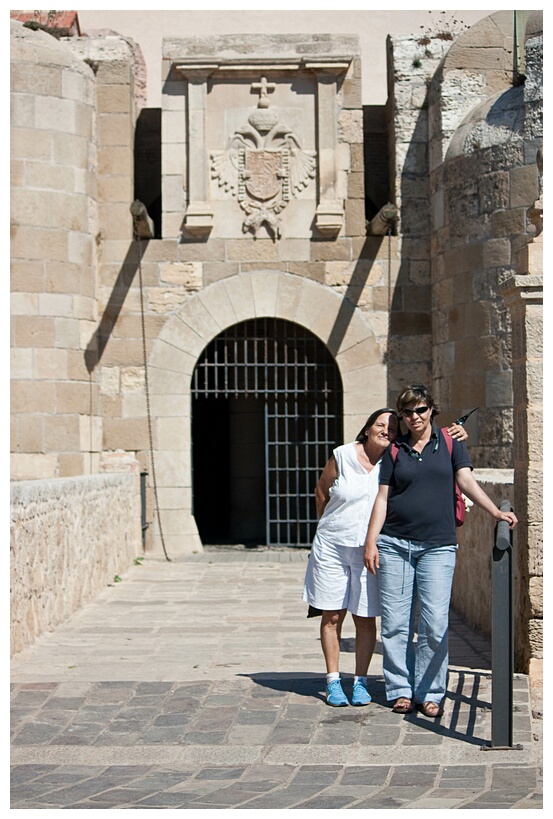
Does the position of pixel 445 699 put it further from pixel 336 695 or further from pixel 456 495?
pixel 456 495

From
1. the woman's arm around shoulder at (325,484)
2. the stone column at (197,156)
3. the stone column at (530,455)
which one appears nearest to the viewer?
the woman's arm around shoulder at (325,484)

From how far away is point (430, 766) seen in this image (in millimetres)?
4301

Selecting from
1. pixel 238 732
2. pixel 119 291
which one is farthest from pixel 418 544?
pixel 119 291

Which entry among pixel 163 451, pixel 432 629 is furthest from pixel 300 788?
pixel 163 451

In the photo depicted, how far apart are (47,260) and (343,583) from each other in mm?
6952

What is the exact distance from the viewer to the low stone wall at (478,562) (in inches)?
258

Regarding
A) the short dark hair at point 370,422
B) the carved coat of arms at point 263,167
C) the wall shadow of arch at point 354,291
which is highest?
the carved coat of arms at point 263,167

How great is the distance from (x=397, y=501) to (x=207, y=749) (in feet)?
4.18

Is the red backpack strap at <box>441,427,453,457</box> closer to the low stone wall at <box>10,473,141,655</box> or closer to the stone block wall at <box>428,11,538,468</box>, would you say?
the low stone wall at <box>10,473,141,655</box>

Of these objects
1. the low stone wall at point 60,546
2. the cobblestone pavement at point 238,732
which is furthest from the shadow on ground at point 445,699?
the low stone wall at point 60,546

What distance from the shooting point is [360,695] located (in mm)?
5047

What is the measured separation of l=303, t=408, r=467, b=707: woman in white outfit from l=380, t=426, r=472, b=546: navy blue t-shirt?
0.60 feet

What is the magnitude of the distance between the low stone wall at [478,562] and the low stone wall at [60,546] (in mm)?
2568

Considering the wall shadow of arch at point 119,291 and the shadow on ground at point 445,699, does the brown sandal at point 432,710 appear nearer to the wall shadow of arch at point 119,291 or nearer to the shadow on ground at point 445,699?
the shadow on ground at point 445,699
